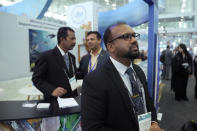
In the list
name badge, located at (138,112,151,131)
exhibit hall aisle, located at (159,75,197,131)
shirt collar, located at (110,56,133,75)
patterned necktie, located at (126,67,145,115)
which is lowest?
exhibit hall aisle, located at (159,75,197,131)

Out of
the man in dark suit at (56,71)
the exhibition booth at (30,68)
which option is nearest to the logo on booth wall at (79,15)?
the exhibition booth at (30,68)

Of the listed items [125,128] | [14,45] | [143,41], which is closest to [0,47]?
[14,45]

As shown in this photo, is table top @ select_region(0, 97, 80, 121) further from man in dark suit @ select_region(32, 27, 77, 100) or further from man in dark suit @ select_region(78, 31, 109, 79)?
man in dark suit @ select_region(78, 31, 109, 79)

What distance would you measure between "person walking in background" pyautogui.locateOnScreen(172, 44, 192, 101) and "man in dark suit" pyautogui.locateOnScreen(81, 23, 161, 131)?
162 inches

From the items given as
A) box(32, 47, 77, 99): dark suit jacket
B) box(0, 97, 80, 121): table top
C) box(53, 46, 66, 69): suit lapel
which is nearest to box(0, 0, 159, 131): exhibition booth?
box(0, 97, 80, 121): table top

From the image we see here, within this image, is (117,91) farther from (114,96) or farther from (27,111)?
(27,111)

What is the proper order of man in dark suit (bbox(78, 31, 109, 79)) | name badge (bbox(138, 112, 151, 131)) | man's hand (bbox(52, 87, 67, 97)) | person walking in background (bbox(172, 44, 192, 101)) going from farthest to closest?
person walking in background (bbox(172, 44, 192, 101))
man in dark suit (bbox(78, 31, 109, 79))
man's hand (bbox(52, 87, 67, 97))
name badge (bbox(138, 112, 151, 131))

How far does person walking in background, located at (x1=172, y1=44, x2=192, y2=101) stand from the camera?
4836 millimetres

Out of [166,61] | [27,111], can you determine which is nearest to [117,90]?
[27,111]

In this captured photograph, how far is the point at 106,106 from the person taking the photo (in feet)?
3.53

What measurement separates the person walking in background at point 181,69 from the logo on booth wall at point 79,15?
3353mm

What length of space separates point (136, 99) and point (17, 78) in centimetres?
341

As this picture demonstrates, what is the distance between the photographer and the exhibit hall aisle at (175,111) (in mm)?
3540

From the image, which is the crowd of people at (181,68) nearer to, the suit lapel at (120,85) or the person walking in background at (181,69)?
the person walking in background at (181,69)
